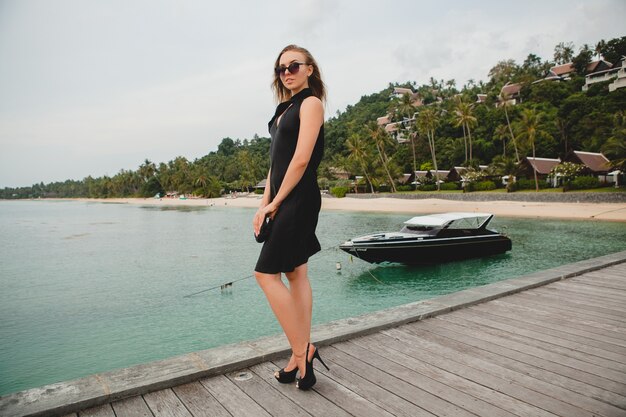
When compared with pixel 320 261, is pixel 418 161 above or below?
above

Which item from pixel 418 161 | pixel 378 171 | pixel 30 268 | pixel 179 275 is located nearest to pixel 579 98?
pixel 418 161

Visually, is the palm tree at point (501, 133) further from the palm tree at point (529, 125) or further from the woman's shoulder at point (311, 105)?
the woman's shoulder at point (311, 105)

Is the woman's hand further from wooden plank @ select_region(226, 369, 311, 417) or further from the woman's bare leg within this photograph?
wooden plank @ select_region(226, 369, 311, 417)

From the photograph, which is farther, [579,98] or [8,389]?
[579,98]

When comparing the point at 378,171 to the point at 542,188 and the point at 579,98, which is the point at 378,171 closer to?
the point at 542,188

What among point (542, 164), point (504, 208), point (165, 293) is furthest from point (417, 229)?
point (542, 164)

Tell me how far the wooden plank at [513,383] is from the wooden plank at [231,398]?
146cm

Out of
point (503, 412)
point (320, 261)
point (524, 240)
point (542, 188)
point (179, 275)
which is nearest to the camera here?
point (503, 412)

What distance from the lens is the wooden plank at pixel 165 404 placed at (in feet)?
7.64

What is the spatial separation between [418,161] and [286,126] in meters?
71.0

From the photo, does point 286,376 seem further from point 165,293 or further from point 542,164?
point 542,164

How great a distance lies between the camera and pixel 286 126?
8.52 feet

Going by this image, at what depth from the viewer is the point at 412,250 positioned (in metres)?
14.0

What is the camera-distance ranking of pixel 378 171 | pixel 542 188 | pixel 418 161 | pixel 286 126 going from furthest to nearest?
1. pixel 418 161
2. pixel 378 171
3. pixel 542 188
4. pixel 286 126
